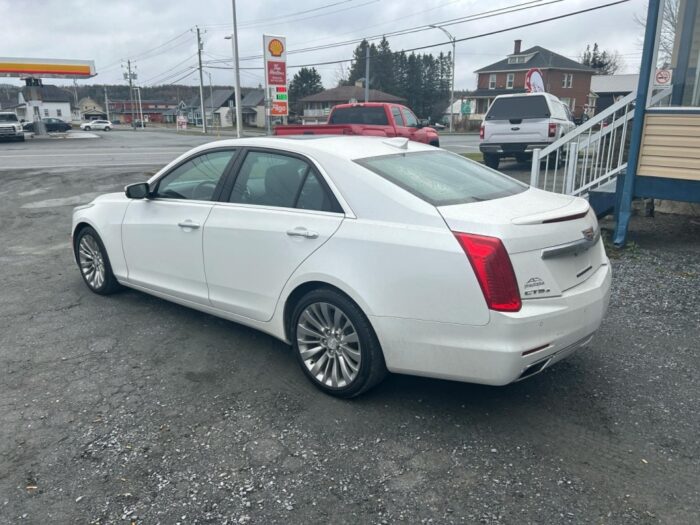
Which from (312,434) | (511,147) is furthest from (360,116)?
(312,434)

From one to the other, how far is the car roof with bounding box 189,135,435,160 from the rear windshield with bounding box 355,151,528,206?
0.09m

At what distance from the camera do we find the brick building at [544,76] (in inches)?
2606

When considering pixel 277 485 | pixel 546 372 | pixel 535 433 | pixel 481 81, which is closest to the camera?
pixel 277 485

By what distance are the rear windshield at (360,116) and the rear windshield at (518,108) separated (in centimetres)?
298

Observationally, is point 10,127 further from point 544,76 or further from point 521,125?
point 544,76

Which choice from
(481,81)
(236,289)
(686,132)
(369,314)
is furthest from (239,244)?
(481,81)

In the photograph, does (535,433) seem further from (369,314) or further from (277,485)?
(277,485)

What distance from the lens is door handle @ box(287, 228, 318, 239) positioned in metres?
3.62

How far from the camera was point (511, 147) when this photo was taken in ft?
50.1

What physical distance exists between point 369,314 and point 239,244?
4.08 feet

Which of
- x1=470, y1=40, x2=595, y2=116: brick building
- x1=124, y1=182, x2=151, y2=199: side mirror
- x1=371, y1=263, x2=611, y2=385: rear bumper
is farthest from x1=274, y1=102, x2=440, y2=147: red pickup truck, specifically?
x1=470, y1=40, x2=595, y2=116: brick building

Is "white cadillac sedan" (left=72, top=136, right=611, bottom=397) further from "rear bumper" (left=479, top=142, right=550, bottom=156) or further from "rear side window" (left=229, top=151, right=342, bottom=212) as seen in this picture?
"rear bumper" (left=479, top=142, right=550, bottom=156)

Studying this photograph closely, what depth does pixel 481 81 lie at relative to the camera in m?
75.0

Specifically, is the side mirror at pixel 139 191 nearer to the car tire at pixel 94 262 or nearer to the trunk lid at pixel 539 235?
the car tire at pixel 94 262
